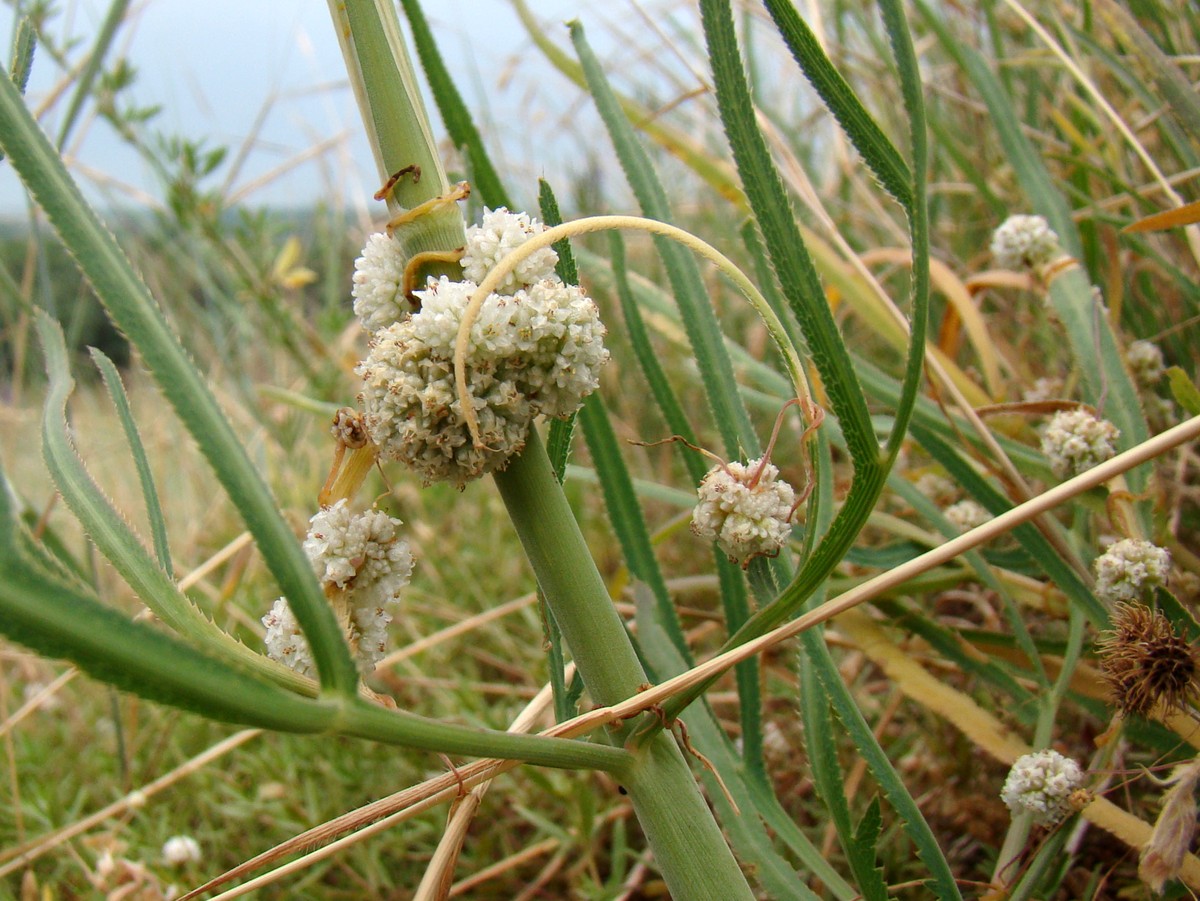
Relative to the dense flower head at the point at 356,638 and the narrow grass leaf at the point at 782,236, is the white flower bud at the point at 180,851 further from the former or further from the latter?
the narrow grass leaf at the point at 782,236

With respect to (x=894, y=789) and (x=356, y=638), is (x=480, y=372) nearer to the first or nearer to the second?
(x=356, y=638)

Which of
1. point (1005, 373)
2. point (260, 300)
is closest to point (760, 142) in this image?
point (1005, 373)

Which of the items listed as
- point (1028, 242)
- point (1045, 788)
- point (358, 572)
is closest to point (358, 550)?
point (358, 572)

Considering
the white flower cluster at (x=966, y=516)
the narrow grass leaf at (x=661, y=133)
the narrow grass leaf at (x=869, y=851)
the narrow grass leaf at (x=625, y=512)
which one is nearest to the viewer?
the narrow grass leaf at (x=869, y=851)

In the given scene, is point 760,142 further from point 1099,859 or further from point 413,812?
point 1099,859

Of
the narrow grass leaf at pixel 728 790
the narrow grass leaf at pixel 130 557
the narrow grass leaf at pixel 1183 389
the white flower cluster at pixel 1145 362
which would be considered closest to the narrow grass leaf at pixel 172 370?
the narrow grass leaf at pixel 130 557

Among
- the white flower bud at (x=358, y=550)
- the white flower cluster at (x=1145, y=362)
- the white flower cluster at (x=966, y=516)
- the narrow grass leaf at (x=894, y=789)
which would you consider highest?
the white flower bud at (x=358, y=550)
